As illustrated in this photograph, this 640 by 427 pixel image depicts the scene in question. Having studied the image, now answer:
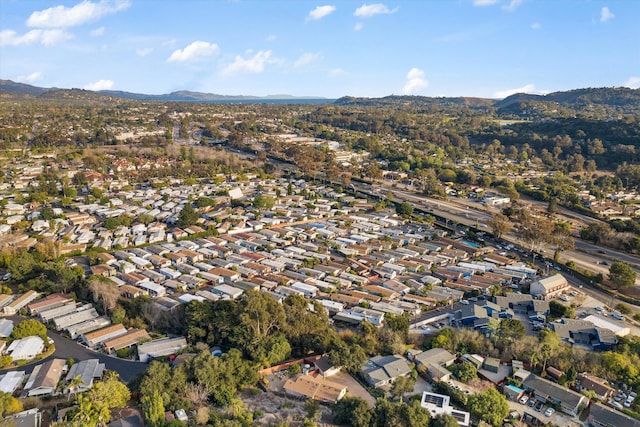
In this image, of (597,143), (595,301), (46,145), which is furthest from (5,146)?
(597,143)

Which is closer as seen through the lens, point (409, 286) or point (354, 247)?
point (409, 286)

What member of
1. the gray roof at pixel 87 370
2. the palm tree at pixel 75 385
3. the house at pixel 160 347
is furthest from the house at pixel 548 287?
the palm tree at pixel 75 385

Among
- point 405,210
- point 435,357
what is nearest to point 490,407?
point 435,357

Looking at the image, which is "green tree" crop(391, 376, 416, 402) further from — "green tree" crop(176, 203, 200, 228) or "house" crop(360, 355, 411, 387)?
"green tree" crop(176, 203, 200, 228)

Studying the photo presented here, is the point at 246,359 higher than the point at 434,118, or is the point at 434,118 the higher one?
the point at 434,118

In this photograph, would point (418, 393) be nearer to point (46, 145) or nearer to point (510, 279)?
point (510, 279)
